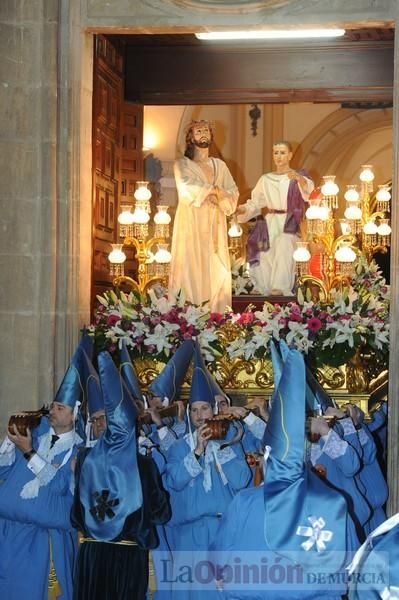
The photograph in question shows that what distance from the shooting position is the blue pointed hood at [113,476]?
253 inches

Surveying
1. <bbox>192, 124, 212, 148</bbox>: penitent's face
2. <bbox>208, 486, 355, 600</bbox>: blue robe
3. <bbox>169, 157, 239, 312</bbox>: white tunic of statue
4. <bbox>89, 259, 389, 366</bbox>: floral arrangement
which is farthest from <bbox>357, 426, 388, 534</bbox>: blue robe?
<bbox>192, 124, 212, 148</bbox>: penitent's face

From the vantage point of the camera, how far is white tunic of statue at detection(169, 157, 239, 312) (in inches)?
428

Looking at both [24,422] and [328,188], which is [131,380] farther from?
[328,188]

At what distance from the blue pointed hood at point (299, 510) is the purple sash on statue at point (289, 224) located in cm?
660

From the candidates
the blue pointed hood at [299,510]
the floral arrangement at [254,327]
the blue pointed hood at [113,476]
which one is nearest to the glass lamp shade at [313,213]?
the floral arrangement at [254,327]

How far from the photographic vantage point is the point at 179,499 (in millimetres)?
7000

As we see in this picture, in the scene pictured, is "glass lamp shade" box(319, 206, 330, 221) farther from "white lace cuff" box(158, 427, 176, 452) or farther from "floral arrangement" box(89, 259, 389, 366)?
"white lace cuff" box(158, 427, 176, 452)

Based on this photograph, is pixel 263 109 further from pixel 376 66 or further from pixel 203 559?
pixel 203 559

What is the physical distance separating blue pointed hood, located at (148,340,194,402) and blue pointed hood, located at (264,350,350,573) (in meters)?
2.81

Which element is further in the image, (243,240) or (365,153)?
(365,153)

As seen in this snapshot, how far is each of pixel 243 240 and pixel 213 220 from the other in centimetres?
356

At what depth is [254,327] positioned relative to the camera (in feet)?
30.2

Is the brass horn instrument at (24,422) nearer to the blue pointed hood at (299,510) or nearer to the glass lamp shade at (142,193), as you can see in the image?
the blue pointed hood at (299,510)

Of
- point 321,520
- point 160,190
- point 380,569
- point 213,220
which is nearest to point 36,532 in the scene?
point 321,520
